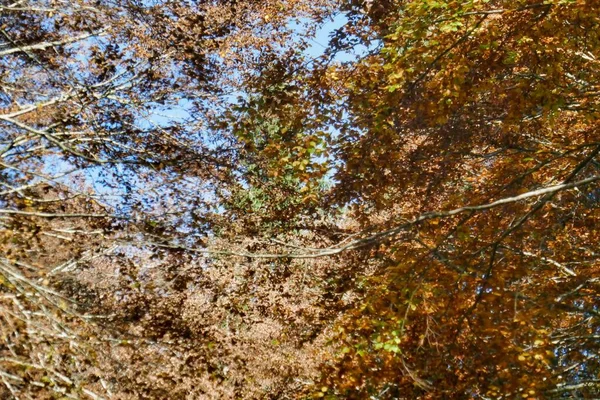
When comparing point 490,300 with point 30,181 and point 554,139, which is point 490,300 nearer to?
point 554,139

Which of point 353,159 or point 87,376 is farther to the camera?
point 353,159

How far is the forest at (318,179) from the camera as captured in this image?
6.39 meters

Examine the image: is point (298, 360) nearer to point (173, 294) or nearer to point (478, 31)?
point (173, 294)

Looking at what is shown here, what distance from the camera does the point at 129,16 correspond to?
325 inches

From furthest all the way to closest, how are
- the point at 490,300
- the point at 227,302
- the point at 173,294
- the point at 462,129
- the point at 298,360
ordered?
the point at 227,302 < the point at 298,360 < the point at 173,294 < the point at 462,129 < the point at 490,300

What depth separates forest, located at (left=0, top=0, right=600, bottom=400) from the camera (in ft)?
21.0

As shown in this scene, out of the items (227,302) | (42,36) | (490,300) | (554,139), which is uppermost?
(554,139)

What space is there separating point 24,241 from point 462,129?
602 cm

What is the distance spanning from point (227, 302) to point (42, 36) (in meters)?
6.93

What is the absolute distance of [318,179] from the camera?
8.76m

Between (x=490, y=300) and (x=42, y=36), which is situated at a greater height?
(x=42, y=36)

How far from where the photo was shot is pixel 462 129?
28.1 ft

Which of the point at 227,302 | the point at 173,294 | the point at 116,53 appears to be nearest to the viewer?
the point at 116,53

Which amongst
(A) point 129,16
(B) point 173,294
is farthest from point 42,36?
(B) point 173,294
